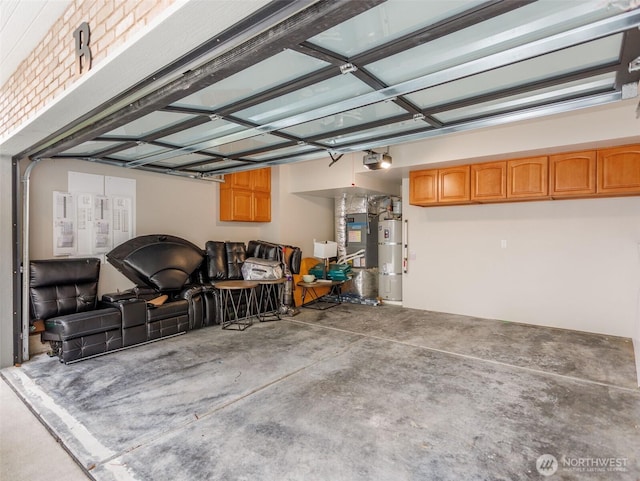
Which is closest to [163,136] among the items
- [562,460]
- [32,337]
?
[32,337]

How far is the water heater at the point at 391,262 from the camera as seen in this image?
21.1ft

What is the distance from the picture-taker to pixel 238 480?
1.78m

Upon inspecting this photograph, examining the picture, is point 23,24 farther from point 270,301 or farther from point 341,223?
point 341,223

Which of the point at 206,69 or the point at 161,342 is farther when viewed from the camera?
the point at 161,342

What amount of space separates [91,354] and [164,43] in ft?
11.2

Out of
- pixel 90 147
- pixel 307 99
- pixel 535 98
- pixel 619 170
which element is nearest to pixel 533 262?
pixel 619 170

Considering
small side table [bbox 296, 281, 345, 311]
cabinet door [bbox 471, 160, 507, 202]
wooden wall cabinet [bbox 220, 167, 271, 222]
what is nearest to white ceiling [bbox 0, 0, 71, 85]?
wooden wall cabinet [bbox 220, 167, 271, 222]

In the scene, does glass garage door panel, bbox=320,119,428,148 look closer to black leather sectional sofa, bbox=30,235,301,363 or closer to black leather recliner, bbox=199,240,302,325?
black leather recliner, bbox=199,240,302,325

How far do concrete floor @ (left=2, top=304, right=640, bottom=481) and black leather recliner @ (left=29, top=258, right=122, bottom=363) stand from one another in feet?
0.58

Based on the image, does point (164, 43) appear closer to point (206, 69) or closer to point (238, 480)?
point (206, 69)

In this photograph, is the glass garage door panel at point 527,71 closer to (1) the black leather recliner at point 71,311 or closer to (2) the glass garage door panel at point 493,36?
(2) the glass garage door panel at point 493,36

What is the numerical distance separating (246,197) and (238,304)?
80.5 inches

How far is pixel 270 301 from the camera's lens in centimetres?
571

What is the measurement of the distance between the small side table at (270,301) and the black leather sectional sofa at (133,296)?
56 centimetres
